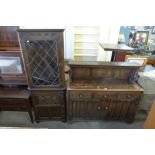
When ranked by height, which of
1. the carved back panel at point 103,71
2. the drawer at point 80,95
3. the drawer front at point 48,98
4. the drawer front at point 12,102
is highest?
the carved back panel at point 103,71

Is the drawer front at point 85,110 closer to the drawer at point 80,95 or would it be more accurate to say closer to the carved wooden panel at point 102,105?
the carved wooden panel at point 102,105

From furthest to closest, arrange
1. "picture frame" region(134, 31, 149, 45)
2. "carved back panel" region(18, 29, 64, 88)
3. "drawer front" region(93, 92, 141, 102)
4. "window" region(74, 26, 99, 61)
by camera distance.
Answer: "picture frame" region(134, 31, 149, 45) < "window" region(74, 26, 99, 61) < "drawer front" region(93, 92, 141, 102) < "carved back panel" region(18, 29, 64, 88)

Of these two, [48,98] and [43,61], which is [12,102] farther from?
[43,61]

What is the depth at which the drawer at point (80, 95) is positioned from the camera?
5.96 ft

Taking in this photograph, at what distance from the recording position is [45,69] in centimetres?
171

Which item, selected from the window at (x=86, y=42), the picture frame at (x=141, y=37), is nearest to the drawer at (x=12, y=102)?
the window at (x=86, y=42)

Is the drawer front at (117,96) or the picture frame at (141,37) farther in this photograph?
the picture frame at (141,37)

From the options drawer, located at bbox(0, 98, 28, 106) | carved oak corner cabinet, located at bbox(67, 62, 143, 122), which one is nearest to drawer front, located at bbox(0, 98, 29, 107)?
drawer, located at bbox(0, 98, 28, 106)

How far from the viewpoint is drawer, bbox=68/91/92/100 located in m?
1.82

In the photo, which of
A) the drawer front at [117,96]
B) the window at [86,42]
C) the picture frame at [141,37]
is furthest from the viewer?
the picture frame at [141,37]

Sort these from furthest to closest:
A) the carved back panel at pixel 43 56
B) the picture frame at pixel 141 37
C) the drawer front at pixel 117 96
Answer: the picture frame at pixel 141 37
the drawer front at pixel 117 96
the carved back panel at pixel 43 56

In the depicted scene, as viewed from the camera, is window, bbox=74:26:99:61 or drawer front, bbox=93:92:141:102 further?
window, bbox=74:26:99:61

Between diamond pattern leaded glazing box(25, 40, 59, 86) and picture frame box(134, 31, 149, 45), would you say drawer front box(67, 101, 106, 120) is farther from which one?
picture frame box(134, 31, 149, 45)
